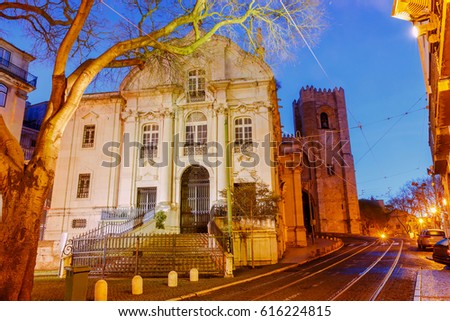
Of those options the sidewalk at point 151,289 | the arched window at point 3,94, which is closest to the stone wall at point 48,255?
the sidewalk at point 151,289

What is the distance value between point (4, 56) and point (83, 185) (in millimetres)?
10571

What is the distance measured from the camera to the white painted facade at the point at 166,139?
19672 millimetres

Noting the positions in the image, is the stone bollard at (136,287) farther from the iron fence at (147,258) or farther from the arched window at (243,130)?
the arched window at (243,130)

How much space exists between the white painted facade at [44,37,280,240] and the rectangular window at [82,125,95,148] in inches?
2.8

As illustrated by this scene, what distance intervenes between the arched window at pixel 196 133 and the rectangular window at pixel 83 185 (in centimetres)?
694

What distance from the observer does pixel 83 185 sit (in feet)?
68.5

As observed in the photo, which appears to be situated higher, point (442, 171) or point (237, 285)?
point (442, 171)

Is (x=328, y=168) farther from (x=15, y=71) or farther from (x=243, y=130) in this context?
(x=15, y=71)

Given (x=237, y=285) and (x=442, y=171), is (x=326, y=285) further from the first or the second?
(x=442, y=171)

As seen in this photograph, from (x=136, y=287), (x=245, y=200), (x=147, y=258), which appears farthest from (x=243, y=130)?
(x=136, y=287)

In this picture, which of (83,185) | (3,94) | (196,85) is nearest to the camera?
(83,185)

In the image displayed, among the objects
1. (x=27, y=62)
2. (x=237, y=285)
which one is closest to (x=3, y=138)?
(x=237, y=285)

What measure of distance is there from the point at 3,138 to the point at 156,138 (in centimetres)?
1600

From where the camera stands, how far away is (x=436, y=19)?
666 centimetres
